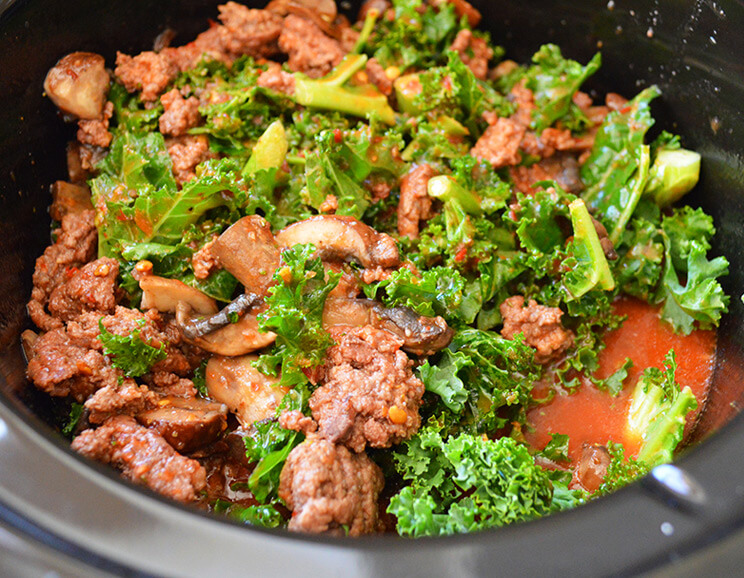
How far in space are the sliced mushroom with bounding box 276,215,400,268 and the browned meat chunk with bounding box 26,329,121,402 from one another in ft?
2.99

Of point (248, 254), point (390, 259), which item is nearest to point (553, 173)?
point (390, 259)

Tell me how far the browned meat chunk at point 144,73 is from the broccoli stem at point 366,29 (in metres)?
1.07

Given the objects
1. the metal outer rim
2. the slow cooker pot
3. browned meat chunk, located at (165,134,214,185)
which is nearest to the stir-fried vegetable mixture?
browned meat chunk, located at (165,134,214,185)

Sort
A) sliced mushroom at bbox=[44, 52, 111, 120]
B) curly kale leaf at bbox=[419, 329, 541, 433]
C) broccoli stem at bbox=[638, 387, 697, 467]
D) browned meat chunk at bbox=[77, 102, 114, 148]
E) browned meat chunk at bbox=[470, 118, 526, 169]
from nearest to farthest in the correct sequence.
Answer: broccoli stem at bbox=[638, 387, 697, 467], curly kale leaf at bbox=[419, 329, 541, 433], sliced mushroom at bbox=[44, 52, 111, 120], browned meat chunk at bbox=[77, 102, 114, 148], browned meat chunk at bbox=[470, 118, 526, 169]

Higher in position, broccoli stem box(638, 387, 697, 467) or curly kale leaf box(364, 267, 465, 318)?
curly kale leaf box(364, 267, 465, 318)

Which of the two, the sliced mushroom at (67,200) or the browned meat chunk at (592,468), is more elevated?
the sliced mushroom at (67,200)

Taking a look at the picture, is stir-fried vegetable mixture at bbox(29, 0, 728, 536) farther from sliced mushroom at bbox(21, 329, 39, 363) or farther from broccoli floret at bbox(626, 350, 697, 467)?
sliced mushroom at bbox(21, 329, 39, 363)

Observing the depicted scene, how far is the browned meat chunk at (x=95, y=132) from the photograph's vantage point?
11.2ft

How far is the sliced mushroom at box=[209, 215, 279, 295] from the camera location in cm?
290

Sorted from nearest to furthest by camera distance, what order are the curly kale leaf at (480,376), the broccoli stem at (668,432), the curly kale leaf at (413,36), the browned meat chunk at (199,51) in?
1. the broccoli stem at (668,432)
2. the curly kale leaf at (480,376)
3. the browned meat chunk at (199,51)
4. the curly kale leaf at (413,36)

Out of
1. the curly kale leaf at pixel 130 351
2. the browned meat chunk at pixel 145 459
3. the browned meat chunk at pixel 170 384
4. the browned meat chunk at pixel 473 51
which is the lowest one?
the browned meat chunk at pixel 170 384

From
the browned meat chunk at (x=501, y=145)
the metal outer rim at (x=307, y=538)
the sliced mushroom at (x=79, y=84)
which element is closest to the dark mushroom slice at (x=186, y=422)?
the metal outer rim at (x=307, y=538)

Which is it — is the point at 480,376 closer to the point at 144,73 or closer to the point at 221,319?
the point at 221,319

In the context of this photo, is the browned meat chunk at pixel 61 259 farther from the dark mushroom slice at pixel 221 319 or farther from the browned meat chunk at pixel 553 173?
the browned meat chunk at pixel 553 173
